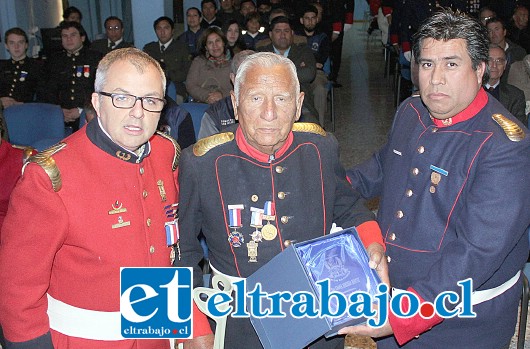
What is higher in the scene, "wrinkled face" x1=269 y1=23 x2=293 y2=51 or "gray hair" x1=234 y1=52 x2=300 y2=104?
"gray hair" x1=234 y1=52 x2=300 y2=104

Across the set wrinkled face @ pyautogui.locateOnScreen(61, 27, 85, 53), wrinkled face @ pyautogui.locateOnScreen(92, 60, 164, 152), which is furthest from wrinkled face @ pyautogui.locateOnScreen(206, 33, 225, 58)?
wrinkled face @ pyautogui.locateOnScreen(92, 60, 164, 152)

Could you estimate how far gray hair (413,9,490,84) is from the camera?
1.80 m

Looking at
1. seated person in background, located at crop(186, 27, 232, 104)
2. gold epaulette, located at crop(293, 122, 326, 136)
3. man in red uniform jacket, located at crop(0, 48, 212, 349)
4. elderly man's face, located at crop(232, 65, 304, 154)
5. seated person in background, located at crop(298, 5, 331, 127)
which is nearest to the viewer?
man in red uniform jacket, located at crop(0, 48, 212, 349)

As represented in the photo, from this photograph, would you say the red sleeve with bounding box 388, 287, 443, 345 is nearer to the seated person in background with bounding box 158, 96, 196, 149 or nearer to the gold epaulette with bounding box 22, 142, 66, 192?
the gold epaulette with bounding box 22, 142, 66, 192

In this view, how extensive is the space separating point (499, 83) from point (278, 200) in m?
4.03

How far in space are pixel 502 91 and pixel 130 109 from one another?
437 cm

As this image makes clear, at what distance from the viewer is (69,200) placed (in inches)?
69.9

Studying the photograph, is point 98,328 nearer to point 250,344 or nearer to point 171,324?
point 171,324

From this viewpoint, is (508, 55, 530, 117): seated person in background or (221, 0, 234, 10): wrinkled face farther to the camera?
(221, 0, 234, 10): wrinkled face

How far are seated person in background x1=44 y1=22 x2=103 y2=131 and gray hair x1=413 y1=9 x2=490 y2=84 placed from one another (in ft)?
17.0

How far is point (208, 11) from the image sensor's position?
1019 centimetres

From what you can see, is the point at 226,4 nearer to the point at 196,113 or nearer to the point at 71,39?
the point at 71,39

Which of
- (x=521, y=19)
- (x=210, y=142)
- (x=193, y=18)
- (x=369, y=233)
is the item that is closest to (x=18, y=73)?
(x=193, y=18)

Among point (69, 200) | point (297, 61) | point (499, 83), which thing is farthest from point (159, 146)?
point (297, 61)
